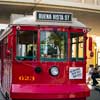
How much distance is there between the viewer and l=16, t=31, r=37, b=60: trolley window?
12.2 metres

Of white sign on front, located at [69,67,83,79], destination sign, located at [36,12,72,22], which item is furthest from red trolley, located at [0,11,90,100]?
destination sign, located at [36,12,72,22]

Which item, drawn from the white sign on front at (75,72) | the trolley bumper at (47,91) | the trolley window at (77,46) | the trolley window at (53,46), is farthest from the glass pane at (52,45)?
the trolley bumper at (47,91)

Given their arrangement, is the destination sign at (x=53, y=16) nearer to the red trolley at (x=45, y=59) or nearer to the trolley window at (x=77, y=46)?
the red trolley at (x=45, y=59)

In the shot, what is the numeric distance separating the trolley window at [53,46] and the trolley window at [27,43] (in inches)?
8.4

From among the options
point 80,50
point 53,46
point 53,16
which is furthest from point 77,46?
point 53,16

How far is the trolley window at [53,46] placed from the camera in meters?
12.3

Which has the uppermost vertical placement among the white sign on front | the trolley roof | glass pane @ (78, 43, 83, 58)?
the trolley roof

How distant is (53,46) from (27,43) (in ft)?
2.35

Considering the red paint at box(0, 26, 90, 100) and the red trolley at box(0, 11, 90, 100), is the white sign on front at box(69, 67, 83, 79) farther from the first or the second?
the red paint at box(0, 26, 90, 100)

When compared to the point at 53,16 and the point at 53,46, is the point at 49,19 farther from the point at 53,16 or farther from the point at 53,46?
the point at 53,46

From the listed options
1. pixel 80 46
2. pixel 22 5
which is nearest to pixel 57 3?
pixel 22 5

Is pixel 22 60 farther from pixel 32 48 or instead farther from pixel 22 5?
pixel 22 5

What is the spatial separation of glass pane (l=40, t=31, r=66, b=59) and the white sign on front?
45cm

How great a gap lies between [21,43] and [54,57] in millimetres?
984
